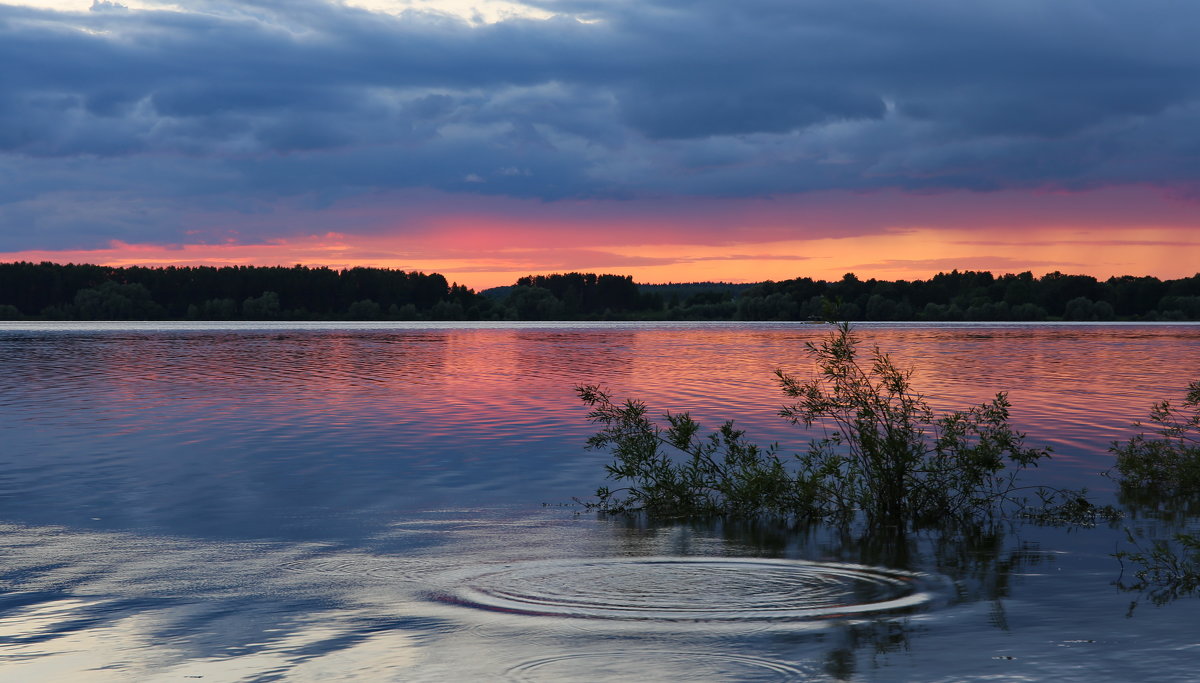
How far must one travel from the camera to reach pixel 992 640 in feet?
41.1

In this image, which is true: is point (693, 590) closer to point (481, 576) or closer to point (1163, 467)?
point (481, 576)

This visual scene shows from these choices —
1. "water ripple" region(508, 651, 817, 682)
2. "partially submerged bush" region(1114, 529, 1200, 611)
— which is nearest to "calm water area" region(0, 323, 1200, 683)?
"water ripple" region(508, 651, 817, 682)

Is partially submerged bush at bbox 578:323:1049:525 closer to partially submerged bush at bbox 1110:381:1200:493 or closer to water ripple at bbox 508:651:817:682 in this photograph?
partially submerged bush at bbox 1110:381:1200:493

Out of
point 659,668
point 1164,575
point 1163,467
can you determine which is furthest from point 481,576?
point 1163,467

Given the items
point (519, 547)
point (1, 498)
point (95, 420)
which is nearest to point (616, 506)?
point (519, 547)

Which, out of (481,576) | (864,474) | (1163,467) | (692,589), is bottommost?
(481,576)

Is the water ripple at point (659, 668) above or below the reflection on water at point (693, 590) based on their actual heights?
above

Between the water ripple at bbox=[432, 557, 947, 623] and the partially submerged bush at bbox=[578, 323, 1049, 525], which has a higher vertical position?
the partially submerged bush at bbox=[578, 323, 1049, 525]

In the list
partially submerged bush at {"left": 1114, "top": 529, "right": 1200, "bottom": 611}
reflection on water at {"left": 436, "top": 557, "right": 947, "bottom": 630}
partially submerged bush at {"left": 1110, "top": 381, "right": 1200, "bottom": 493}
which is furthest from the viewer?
partially submerged bush at {"left": 1110, "top": 381, "right": 1200, "bottom": 493}

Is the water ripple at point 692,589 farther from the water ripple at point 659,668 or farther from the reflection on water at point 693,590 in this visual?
the water ripple at point 659,668

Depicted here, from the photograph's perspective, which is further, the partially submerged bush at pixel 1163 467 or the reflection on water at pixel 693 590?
the partially submerged bush at pixel 1163 467

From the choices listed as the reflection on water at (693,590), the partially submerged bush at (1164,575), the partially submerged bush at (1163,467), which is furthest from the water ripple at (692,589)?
the partially submerged bush at (1163,467)

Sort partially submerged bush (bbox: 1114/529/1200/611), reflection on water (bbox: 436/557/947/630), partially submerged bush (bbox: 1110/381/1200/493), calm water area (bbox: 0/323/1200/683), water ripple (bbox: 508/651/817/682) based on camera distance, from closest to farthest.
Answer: water ripple (bbox: 508/651/817/682) < calm water area (bbox: 0/323/1200/683) < reflection on water (bbox: 436/557/947/630) < partially submerged bush (bbox: 1114/529/1200/611) < partially submerged bush (bbox: 1110/381/1200/493)

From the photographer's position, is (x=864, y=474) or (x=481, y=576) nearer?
(x=481, y=576)
